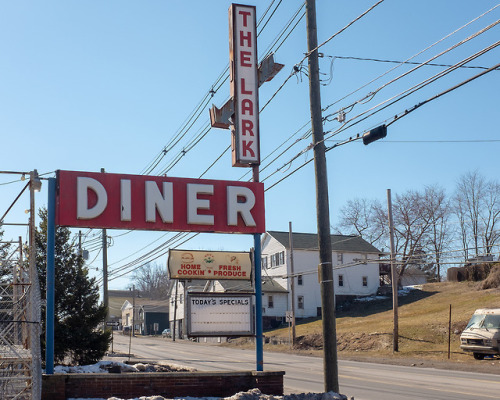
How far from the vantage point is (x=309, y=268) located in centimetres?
6719

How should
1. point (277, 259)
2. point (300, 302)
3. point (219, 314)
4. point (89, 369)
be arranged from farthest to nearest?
1. point (277, 259)
2. point (300, 302)
3. point (89, 369)
4. point (219, 314)

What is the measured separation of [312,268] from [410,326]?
23729 mm

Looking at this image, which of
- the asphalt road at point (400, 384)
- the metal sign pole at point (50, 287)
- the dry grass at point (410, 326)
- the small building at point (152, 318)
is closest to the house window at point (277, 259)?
the dry grass at point (410, 326)

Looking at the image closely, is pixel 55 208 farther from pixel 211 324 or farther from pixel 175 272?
pixel 211 324

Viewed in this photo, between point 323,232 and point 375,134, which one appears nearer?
point 375,134

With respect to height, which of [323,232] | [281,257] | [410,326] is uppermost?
[281,257]

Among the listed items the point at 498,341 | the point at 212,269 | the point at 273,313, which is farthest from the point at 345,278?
the point at 212,269

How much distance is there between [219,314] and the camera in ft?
54.7

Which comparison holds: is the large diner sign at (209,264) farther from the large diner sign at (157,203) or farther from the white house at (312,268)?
the white house at (312,268)

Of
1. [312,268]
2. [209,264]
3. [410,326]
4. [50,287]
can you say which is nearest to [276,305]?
[312,268]

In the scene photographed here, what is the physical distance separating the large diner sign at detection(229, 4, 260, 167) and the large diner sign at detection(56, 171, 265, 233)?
1.04 meters

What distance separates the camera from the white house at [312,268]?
66438 mm

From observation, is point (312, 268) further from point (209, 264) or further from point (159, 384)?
point (159, 384)

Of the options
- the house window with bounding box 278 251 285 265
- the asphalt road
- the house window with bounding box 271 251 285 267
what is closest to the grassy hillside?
the house window with bounding box 278 251 285 265
